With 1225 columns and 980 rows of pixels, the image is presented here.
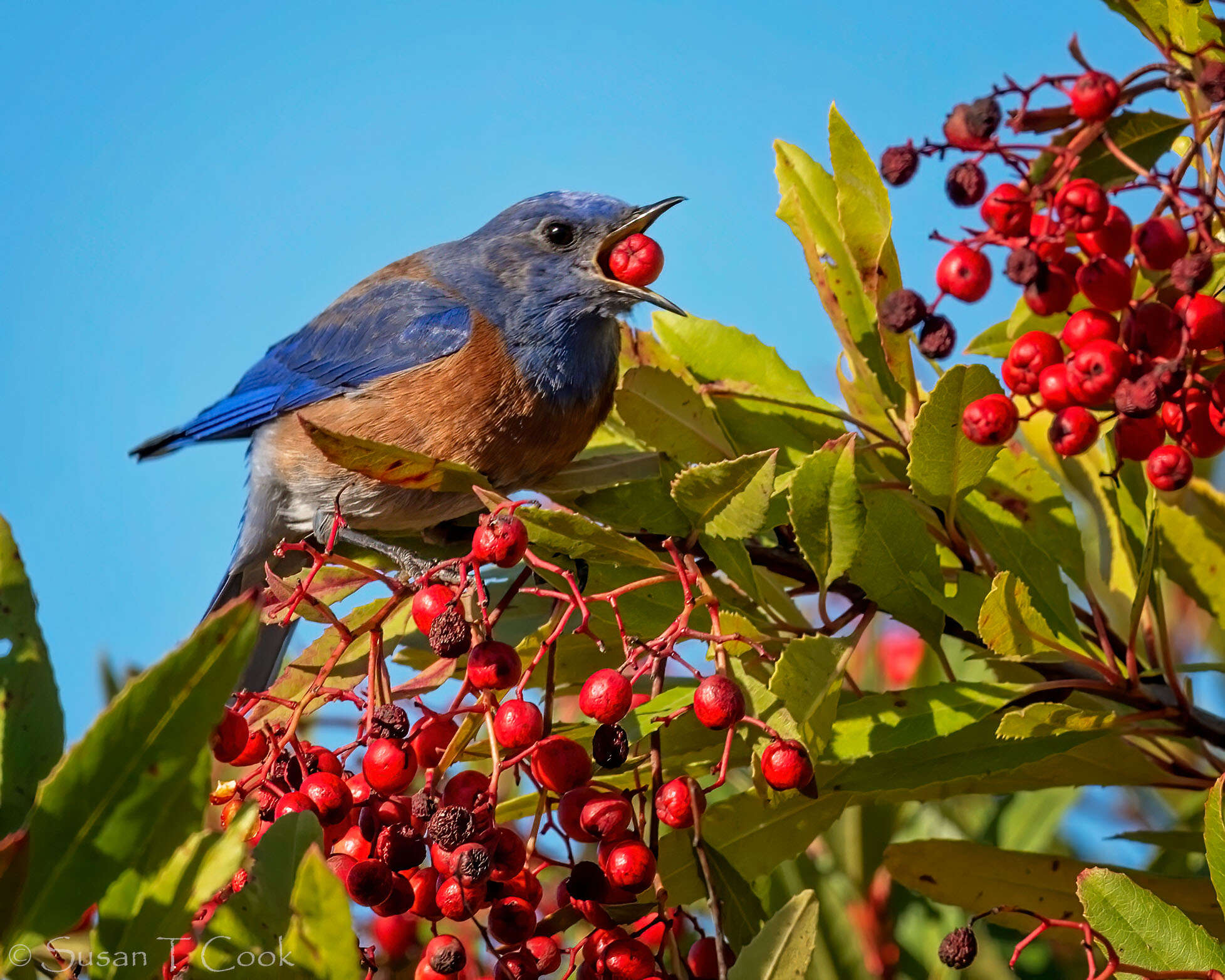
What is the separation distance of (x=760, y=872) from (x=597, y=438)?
1583 mm

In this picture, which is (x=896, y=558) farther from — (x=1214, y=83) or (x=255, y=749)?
(x=255, y=749)

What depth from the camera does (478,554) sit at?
201 centimetres

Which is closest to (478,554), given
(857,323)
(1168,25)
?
(857,323)

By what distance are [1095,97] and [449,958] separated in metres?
1.62

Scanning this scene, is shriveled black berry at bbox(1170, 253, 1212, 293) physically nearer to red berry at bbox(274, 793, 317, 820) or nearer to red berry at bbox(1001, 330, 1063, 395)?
red berry at bbox(1001, 330, 1063, 395)

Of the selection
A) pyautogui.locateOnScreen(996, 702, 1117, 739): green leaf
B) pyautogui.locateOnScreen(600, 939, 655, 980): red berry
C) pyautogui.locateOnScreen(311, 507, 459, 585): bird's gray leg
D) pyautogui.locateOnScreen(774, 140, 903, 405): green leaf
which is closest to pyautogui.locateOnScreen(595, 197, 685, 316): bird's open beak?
pyautogui.locateOnScreen(311, 507, 459, 585): bird's gray leg

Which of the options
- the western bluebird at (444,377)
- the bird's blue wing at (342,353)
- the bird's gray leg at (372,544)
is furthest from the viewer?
the bird's blue wing at (342,353)

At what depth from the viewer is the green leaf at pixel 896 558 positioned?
2295 millimetres

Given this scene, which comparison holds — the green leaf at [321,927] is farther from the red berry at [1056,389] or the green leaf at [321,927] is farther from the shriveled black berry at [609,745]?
the red berry at [1056,389]

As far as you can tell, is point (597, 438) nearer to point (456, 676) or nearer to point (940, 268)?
point (456, 676)


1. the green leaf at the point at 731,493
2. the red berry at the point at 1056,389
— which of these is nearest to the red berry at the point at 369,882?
the green leaf at the point at 731,493

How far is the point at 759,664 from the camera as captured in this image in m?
2.17

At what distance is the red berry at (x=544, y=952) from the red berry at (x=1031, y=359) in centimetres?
121

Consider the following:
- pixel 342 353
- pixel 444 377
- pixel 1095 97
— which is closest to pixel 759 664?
pixel 1095 97
